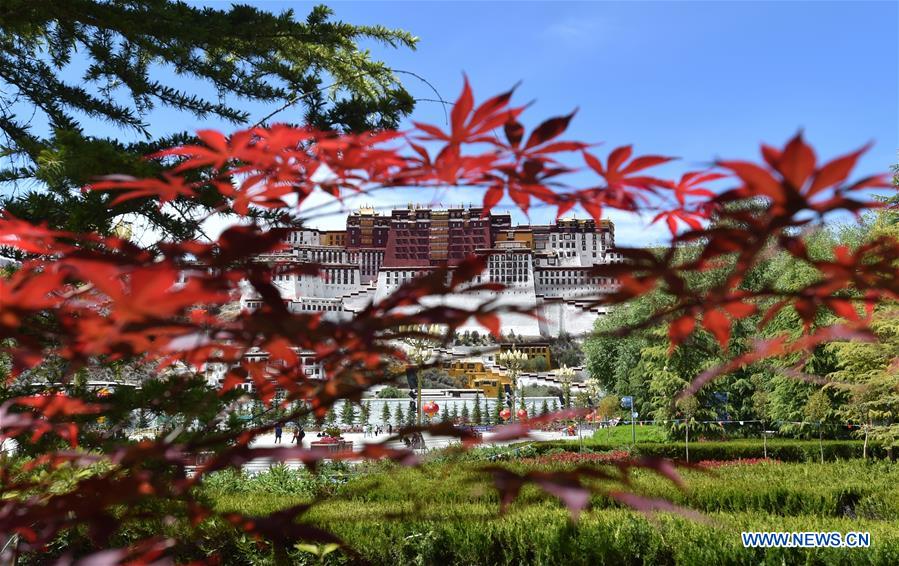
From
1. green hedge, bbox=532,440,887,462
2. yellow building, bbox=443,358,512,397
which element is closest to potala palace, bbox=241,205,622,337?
yellow building, bbox=443,358,512,397

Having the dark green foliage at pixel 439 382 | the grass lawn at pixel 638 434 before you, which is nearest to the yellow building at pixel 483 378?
the dark green foliage at pixel 439 382

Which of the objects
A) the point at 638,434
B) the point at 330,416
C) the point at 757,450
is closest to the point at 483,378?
the point at 638,434

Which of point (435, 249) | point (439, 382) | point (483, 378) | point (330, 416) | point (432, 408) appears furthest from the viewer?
point (435, 249)

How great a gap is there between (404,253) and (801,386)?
138ft

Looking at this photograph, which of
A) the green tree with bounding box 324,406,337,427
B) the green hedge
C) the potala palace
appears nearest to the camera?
the green tree with bounding box 324,406,337,427

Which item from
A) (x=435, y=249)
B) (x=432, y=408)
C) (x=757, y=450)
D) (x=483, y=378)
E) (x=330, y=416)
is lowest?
(x=757, y=450)

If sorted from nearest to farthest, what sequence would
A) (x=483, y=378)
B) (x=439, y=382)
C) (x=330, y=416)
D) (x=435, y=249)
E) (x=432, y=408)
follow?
(x=330, y=416)
(x=432, y=408)
(x=439, y=382)
(x=483, y=378)
(x=435, y=249)

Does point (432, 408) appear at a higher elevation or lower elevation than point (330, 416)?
lower

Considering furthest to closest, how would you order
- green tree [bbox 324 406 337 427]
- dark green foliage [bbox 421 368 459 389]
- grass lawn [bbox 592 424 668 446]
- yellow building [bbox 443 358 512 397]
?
yellow building [bbox 443 358 512 397], dark green foliage [bbox 421 368 459 389], grass lawn [bbox 592 424 668 446], green tree [bbox 324 406 337 427]

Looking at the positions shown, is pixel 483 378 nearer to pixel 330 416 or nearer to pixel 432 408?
pixel 432 408

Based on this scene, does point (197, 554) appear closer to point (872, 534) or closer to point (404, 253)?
point (872, 534)

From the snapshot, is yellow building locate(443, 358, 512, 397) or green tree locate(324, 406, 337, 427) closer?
green tree locate(324, 406, 337, 427)

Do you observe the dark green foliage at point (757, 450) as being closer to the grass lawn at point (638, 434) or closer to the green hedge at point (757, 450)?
the green hedge at point (757, 450)

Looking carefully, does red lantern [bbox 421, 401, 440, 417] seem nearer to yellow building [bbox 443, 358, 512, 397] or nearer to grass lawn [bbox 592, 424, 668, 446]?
grass lawn [bbox 592, 424, 668, 446]
